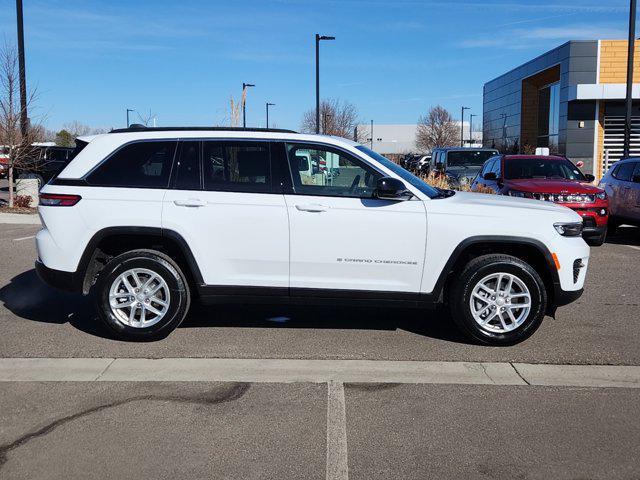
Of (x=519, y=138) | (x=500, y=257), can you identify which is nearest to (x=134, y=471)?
(x=500, y=257)

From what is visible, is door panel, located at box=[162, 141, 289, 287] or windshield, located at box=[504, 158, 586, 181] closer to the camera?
door panel, located at box=[162, 141, 289, 287]

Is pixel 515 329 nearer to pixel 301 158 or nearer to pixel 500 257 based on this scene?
pixel 500 257

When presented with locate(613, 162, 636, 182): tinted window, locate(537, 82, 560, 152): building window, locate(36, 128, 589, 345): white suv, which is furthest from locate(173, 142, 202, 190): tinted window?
locate(537, 82, 560, 152): building window

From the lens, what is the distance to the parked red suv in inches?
437

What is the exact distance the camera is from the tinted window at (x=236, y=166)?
589 centimetres

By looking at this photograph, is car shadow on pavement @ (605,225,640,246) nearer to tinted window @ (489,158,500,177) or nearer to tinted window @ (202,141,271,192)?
tinted window @ (489,158,500,177)

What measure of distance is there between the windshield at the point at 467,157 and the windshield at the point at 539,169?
841cm

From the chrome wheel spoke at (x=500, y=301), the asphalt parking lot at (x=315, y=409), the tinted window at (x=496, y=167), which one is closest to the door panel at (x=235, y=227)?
the asphalt parking lot at (x=315, y=409)

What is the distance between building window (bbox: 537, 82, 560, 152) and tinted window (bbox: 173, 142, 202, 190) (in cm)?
3610

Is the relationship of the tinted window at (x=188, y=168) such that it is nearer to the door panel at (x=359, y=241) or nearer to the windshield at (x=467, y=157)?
the door panel at (x=359, y=241)

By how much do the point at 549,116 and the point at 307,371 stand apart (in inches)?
1662

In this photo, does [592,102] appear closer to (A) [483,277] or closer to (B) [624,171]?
(B) [624,171]

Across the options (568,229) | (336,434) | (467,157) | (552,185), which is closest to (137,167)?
(336,434)

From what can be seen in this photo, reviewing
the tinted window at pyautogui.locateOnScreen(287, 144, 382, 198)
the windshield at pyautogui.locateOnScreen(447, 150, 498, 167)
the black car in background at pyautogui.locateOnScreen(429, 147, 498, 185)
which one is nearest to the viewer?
the tinted window at pyautogui.locateOnScreen(287, 144, 382, 198)
